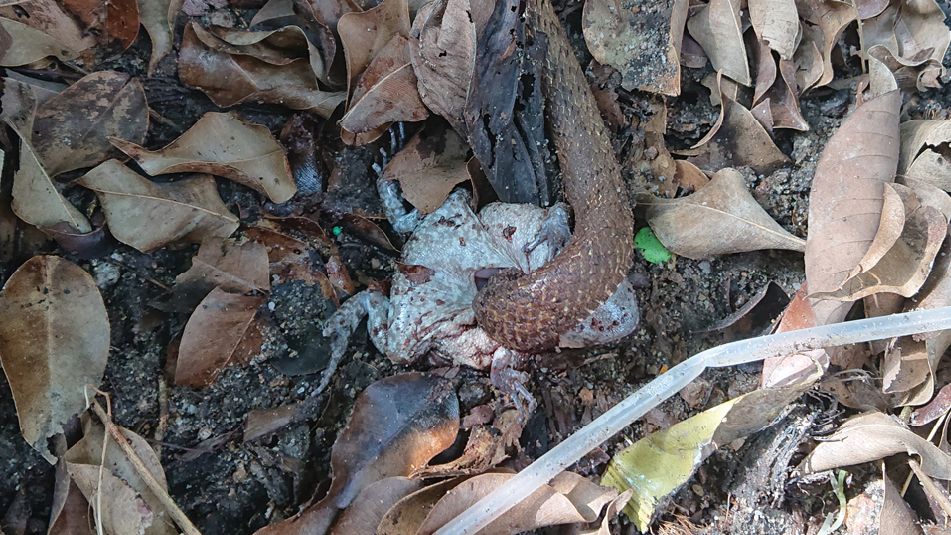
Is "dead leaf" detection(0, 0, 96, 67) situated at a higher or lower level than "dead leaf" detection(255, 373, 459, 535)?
higher

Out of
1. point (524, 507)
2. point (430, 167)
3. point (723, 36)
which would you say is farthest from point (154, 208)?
point (723, 36)

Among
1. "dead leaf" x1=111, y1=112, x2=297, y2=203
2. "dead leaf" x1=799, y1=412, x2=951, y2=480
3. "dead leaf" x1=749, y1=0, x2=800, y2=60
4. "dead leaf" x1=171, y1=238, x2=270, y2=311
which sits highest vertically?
"dead leaf" x1=749, y1=0, x2=800, y2=60

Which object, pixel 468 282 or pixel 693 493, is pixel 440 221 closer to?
pixel 468 282

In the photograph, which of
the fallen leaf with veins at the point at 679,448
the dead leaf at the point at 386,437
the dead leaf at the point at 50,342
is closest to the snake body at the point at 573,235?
the dead leaf at the point at 386,437

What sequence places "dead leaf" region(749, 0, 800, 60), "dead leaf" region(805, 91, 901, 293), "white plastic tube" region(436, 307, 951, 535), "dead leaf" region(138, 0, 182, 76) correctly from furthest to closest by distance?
1. "dead leaf" region(749, 0, 800, 60)
2. "dead leaf" region(138, 0, 182, 76)
3. "dead leaf" region(805, 91, 901, 293)
4. "white plastic tube" region(436, 307, 951, 535)

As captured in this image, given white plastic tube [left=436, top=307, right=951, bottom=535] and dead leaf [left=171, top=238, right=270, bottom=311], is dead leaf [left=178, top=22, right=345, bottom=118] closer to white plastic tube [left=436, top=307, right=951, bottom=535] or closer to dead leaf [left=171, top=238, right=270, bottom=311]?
dead leaf [left=171, top=238, right=270, bottom=311]

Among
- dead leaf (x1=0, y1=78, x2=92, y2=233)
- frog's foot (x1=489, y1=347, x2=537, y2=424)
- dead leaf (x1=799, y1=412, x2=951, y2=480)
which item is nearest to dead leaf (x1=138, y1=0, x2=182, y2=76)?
dead leaf (x1=0, y1=78, x2=92, y2=233)

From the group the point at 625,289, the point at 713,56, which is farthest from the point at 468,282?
the point at 713,56
